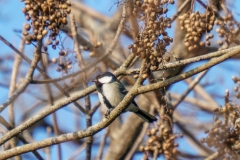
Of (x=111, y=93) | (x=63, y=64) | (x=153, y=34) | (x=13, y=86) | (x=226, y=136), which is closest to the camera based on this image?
(x=153, y=34)

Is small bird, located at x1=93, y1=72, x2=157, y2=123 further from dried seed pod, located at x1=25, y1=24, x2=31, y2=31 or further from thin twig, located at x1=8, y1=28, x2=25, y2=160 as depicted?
dried seed pod, located at x1=25, y1=24, x2=31, y2=31

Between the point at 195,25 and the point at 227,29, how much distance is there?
1.33 feet

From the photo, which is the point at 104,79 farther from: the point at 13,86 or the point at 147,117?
the point at 13,86

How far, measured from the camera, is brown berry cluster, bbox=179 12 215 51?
2.74m

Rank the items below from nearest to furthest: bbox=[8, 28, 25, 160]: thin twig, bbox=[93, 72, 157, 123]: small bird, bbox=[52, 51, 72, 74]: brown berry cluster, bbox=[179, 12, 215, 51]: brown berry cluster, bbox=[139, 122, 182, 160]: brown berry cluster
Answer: bbox=[179, 12, 215, 51]: brown berry cluster, bbox=[52, 51, 72, 74]: brown berry cluster, bbox=[139, 122, 182, 160]: brown berry cluster, bbox=[8, 28, 25, 160]: thin twig, bbox=[93, 72, 157, 123]: small bird

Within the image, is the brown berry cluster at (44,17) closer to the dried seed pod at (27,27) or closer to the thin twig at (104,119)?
the dried seed pod at (27,27)

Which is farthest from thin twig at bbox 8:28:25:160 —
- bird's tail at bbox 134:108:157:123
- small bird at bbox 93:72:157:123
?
bird's tail at bbox 134:108:157:123

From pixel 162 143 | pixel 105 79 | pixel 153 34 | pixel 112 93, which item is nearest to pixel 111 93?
pixel 112 93

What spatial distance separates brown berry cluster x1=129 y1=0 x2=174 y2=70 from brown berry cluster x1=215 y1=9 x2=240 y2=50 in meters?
0.83

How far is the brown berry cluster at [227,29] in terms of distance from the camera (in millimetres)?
3008

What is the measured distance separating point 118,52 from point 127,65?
2.64 m

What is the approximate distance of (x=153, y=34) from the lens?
2.20m

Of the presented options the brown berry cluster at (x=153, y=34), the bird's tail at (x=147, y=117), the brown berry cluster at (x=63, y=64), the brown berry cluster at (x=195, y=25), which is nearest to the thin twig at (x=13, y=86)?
the brown berry cluster at (x=63, y=64)

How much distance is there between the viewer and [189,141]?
205 inches
